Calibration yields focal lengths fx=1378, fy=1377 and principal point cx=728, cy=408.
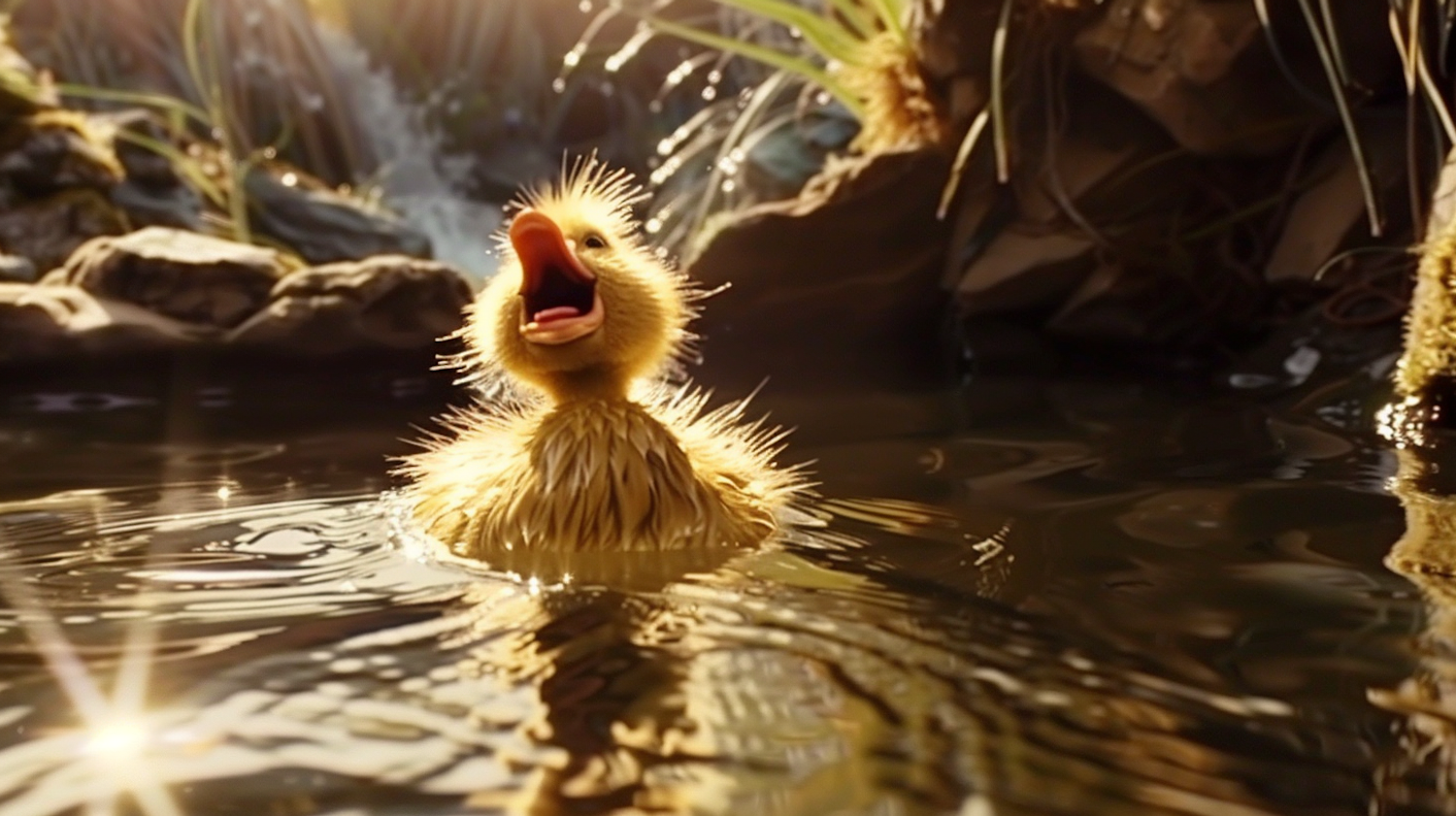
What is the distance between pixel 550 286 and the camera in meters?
2.13

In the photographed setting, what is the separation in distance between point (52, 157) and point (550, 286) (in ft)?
15.1

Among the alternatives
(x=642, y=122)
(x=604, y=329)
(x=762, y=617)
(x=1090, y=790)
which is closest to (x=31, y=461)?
(x=604, y=329)

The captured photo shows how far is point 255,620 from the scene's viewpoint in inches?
60.4

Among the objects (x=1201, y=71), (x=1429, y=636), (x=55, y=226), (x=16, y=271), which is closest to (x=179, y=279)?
(x=16, y=271)

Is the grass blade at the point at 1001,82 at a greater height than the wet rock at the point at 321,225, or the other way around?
the wet rock at the point at 321,225

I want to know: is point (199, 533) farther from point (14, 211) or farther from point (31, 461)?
point (14, 211)

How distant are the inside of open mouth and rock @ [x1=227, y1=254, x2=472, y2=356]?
225 cm

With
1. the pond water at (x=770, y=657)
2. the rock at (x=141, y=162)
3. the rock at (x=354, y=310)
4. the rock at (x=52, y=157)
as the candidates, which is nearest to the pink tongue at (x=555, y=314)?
the pond water at (x=770, y=657)

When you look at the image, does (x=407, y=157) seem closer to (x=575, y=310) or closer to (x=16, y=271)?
(x=16, y=271)

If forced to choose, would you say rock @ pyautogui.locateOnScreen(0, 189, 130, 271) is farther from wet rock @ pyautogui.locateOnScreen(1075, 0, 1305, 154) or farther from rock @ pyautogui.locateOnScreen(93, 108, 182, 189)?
wet rock @ pyautogui.locateOnScreen(1075, 0, 1305, 154)

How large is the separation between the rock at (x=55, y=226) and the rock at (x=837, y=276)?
2.68m

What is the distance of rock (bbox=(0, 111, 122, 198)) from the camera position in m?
5.71

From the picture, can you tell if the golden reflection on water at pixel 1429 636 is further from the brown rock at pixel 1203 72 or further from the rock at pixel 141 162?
the rock at pixel 141 162

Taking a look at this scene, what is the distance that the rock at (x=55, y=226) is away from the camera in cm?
552
